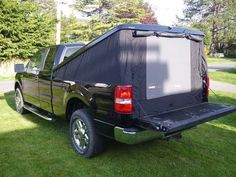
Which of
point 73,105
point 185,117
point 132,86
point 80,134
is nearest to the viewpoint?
point 132,86

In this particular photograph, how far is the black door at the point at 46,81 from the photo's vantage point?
570 cm

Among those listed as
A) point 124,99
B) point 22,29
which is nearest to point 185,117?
point 124,99

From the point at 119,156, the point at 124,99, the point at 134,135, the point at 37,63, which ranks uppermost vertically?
the point at 37,63

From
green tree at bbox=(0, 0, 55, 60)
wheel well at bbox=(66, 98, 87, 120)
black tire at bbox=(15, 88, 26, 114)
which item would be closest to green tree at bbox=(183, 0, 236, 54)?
green tree at bbox=(0, 0, 55, 60)

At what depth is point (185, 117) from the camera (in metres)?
4.12

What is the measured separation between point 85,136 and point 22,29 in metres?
13.9

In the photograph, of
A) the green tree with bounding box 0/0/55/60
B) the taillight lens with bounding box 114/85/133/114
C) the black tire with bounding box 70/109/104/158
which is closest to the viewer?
the taillight lens with bounding box 114/85/133/114

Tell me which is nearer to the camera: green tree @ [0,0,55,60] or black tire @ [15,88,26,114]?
black tire @ [15,88,26,114]

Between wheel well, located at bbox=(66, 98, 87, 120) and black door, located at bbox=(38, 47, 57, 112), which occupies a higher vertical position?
black door, located at bbox=(38, 47, 57, 112)

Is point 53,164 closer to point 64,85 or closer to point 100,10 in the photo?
point 64,85

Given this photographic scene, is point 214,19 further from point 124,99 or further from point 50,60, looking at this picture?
point 124,99

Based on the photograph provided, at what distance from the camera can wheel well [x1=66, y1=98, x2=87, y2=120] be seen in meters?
4.90

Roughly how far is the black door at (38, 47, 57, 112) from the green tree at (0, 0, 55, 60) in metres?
11.3

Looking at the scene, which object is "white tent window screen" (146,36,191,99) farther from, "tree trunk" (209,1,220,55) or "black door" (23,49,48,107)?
"tree trunk" (209,1,220,55)
